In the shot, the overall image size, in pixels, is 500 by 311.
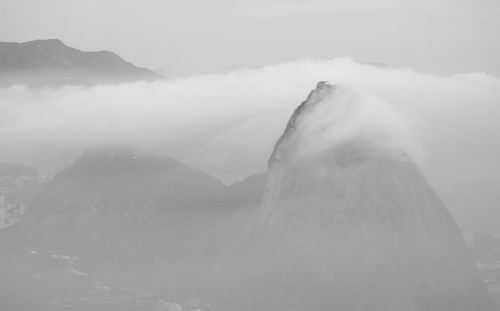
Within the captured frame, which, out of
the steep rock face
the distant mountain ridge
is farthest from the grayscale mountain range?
the distant mountain ridge

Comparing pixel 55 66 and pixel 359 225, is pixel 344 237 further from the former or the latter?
pixel 55 66

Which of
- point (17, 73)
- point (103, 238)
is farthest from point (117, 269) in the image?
point (17, 73)

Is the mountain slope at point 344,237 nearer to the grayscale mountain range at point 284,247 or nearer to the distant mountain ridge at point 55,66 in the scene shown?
the grayscale mountain range at point 284,247

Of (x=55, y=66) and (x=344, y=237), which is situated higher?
(x=55, y=66)

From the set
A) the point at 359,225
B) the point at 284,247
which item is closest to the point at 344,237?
the point at 359,225

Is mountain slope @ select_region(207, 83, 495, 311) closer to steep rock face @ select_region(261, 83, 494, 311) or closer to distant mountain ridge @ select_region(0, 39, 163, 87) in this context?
steep rock face @ select_region(261, 83, 494, 311)

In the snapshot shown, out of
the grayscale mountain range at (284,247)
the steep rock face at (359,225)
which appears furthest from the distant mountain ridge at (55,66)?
the steep rock face at (359,225)
